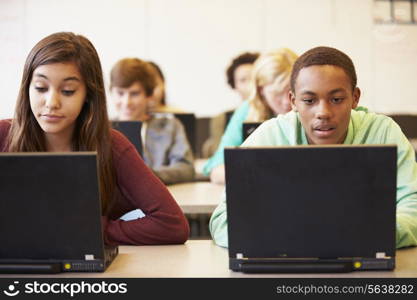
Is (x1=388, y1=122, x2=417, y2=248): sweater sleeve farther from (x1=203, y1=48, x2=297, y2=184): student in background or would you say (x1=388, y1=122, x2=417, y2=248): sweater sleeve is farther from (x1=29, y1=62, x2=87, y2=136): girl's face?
(x1=203, y1=48, x2=297, y2=184): student in background

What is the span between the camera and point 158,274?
1.42 m

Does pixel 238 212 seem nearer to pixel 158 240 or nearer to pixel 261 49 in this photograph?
pixel 158 240

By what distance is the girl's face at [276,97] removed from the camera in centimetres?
334

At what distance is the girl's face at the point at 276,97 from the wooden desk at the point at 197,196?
50 cm

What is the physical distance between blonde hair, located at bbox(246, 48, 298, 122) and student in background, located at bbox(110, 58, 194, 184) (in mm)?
394

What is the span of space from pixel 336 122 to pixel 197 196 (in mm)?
1254

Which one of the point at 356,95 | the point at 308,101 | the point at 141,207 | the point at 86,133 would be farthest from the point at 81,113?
the point at 356,95

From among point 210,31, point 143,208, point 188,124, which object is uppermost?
point 210,31

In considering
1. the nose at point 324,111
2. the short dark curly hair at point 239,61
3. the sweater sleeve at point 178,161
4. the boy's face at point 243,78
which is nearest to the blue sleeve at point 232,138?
the sweater sleeve at point 178,161

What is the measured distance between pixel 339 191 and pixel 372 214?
0.26ft

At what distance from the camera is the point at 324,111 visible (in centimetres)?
170

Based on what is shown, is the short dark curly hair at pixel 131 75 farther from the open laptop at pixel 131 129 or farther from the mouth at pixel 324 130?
the mouth at pixel 324 130

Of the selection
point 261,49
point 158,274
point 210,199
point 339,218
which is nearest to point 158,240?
point 158,274

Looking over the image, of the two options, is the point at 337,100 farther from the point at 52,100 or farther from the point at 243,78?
the point at 243,78
